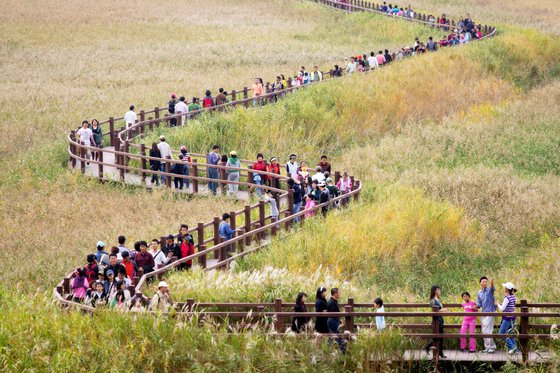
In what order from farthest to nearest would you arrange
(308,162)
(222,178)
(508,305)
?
(308,162) → (222,178) → (508,305)

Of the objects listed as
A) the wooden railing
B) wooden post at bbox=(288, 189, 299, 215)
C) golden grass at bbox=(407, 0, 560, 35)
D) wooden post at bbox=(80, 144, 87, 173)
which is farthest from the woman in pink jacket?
golden grass at bbox=(407, 0, 560, 35)

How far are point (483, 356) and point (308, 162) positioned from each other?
1751cm

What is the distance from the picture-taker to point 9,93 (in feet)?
151

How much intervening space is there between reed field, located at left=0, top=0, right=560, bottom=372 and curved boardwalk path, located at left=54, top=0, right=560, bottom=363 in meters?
0.32

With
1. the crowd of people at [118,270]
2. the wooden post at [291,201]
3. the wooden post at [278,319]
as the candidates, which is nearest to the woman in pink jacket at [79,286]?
the crowd of people at [118,270]

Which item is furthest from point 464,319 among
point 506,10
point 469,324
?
point 506,10

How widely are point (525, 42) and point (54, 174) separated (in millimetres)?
31045

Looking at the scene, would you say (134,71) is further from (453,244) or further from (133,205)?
(453,244)

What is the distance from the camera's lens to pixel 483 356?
1789 centimetres

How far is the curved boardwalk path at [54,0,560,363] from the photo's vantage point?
17703 mm

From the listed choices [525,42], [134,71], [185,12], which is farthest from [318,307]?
[185,12]

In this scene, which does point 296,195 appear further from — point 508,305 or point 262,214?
point 508,305

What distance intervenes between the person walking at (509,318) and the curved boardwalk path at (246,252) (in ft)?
0.46

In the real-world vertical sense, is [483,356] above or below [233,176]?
below
